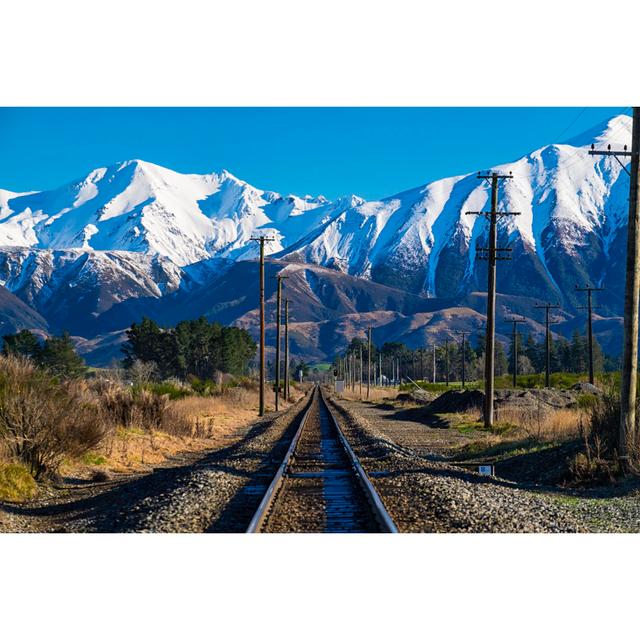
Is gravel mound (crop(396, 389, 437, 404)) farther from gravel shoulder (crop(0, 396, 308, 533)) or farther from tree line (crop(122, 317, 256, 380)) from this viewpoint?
gravel shoulder (crop(0, 396, 308, 533))

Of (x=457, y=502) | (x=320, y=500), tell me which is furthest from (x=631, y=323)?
(x=320, y=500)

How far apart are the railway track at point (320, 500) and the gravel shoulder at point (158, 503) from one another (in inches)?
13.9

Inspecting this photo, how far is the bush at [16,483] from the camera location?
14695 mm

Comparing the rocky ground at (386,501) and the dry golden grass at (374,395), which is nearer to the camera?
the rocky ground at (386,501)

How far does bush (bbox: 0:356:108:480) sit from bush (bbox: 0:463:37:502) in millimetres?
440

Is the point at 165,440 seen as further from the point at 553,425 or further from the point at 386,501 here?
the point at 386,501

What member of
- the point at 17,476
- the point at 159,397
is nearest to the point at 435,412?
the point at 159,397

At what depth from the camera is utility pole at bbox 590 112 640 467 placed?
1653 centimetres

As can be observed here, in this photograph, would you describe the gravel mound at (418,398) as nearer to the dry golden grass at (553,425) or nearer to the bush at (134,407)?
the dry golden grass at (553,425)

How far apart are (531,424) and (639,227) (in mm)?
12411

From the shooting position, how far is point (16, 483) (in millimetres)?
15102

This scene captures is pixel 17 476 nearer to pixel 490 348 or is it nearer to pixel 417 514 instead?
pixel 417 514

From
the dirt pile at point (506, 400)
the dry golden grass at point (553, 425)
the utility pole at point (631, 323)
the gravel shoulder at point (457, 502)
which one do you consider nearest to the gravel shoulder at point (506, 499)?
the gravel shoulder at point (457, 502)

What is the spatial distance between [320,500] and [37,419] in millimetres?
5922
